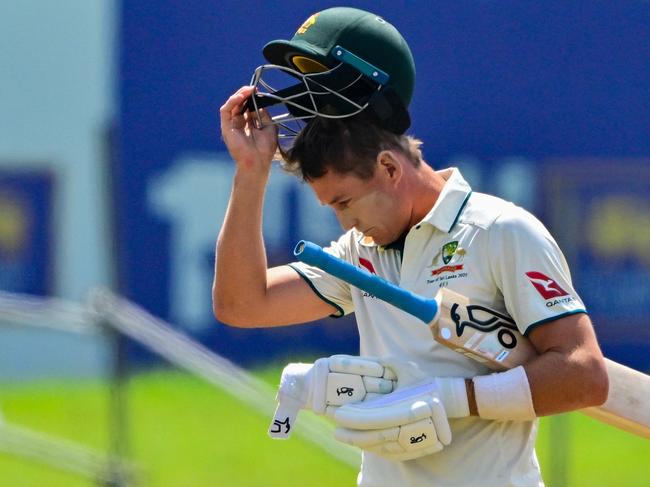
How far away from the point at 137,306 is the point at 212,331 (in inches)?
10.3

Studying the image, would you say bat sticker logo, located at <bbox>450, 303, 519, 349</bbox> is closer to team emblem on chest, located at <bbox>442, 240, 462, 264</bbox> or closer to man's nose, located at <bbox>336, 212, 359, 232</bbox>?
team emblem on chest, located at <bbox>442, 240, 462, 264</bbox>

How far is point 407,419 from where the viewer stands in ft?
6.40

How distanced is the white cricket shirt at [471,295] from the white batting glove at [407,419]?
3.5 inches

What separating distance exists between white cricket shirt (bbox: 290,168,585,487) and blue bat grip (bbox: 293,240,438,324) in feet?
0.33

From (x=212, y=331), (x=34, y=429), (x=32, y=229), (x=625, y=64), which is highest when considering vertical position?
(x=625, y=64)

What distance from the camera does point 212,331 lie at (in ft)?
13.1

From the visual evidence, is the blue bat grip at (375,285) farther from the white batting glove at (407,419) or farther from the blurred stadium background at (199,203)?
the blurred stadium background at (199,203)

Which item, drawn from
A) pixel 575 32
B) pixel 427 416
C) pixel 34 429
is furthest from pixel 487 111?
pixel 427 416

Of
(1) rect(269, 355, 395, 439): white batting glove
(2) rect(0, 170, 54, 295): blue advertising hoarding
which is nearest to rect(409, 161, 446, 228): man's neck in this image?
(1) rect(269, 355, 395, 439): white batting glove

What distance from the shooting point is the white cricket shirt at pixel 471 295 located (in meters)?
2.00

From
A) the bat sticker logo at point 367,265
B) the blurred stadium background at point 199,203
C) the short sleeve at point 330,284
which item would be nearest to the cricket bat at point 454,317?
the bat sticker logo at point 367,265

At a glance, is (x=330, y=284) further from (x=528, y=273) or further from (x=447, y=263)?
(x=528, y=273)

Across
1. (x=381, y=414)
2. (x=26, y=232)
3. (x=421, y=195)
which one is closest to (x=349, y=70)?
(x=421, y=195)

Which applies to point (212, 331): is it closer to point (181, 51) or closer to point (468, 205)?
point (181, 51)
